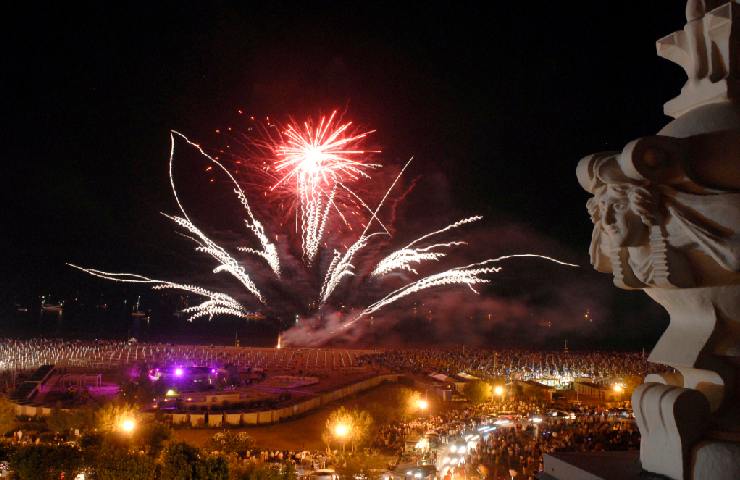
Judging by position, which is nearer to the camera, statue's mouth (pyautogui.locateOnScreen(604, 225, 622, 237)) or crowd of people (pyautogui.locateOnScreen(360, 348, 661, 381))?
statue's mouth (pyautogui.locateOnScreen(604, 225, 622, 237))

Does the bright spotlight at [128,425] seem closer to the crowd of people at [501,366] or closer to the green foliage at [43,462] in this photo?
the green foliage at [43,462]

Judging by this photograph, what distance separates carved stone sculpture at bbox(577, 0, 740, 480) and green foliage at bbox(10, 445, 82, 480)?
464 inches

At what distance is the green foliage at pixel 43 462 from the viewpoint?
12.4m

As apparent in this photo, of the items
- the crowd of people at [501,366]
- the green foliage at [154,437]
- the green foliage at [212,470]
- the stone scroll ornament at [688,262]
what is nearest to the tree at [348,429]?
the green foliage at [154,437]

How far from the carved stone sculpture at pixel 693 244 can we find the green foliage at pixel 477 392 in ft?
67.4

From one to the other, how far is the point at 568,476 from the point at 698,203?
2.16 meters

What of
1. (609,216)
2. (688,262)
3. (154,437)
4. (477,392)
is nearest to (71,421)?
(154,437)

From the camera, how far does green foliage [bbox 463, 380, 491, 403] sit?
24516 mm

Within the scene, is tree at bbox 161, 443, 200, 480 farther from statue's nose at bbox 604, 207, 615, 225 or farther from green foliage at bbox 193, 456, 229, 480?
statue's nose at bbox 604, 207, 615, 225

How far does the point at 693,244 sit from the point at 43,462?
495 inches

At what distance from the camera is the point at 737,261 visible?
155 inches

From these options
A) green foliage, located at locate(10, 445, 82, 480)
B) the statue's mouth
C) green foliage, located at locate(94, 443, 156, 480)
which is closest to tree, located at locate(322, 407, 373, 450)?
green foliage, located at locate(94, 443, 156, 480)

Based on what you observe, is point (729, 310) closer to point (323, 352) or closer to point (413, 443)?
point (413, 443)

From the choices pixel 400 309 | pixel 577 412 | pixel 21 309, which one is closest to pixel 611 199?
pixel 577 412
